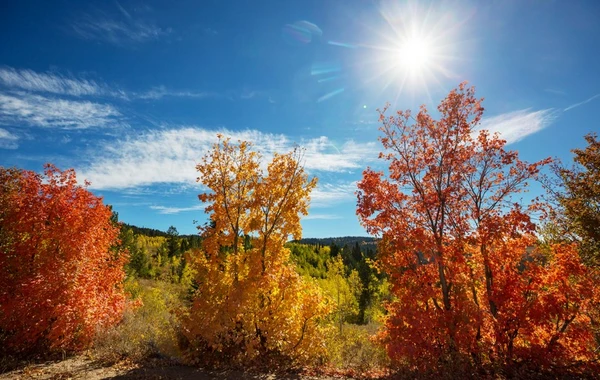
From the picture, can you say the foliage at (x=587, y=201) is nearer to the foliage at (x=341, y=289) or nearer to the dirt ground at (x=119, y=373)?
the dirt ground at (x=119, y=373)

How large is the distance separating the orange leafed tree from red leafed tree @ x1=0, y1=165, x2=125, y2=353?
5344mm

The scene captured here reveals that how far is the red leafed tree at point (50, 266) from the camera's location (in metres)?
13.2

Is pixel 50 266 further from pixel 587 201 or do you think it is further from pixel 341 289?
pixel 341 289

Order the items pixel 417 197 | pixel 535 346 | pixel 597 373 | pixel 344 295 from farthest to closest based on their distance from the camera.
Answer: pixel 344 295 < pixel 417 197 < pixel 535 346 < pixel 597 373

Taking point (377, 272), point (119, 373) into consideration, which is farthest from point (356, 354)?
point (119, 373)

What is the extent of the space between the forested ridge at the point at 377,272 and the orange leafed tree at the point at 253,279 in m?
0.06

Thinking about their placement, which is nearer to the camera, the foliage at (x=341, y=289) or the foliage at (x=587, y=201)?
the foliage at (x=587, y=201)

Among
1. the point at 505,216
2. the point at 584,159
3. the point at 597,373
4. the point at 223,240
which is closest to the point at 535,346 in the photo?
the point at 597,373

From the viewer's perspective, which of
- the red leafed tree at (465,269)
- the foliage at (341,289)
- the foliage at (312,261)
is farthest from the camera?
the foliage at (312,261)

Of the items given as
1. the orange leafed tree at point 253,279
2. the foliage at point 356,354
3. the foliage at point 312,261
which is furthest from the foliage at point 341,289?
the foliage at point 312,261

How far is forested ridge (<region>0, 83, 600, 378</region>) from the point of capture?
10.9 meters

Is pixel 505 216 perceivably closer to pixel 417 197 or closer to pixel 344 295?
pixel 417 197

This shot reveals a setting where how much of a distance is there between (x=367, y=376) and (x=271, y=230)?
7.28 meters

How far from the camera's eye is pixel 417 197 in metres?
13.2
